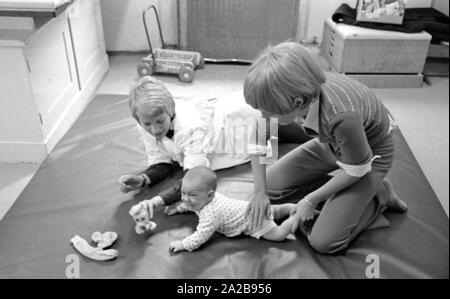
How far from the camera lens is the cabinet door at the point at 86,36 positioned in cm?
225

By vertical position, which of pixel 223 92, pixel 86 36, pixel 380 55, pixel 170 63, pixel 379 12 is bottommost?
pixel 223 92

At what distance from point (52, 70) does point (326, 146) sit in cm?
130

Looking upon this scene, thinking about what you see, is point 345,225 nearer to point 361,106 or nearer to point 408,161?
point 361,106

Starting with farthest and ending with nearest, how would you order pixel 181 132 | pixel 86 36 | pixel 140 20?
1. pixel 140 20
2. pixel 86 36
3. pixel 181 132

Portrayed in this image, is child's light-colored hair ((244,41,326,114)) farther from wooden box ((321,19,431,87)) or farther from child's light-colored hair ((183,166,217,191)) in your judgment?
wooden box ((321,19,431,87))

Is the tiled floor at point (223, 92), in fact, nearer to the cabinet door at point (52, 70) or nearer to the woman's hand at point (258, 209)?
the cabinet door at point (52, 70)

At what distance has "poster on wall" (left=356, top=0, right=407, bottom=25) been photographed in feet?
8.44

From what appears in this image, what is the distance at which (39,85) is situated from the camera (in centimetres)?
179

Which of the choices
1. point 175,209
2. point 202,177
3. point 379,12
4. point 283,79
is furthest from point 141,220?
point 379,12

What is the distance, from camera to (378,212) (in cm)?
141

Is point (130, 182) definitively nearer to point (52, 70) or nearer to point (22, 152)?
point (22, 152)

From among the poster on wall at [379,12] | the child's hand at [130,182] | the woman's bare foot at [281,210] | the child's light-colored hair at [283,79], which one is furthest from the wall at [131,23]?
the child's light-colored hair at [283,79]
